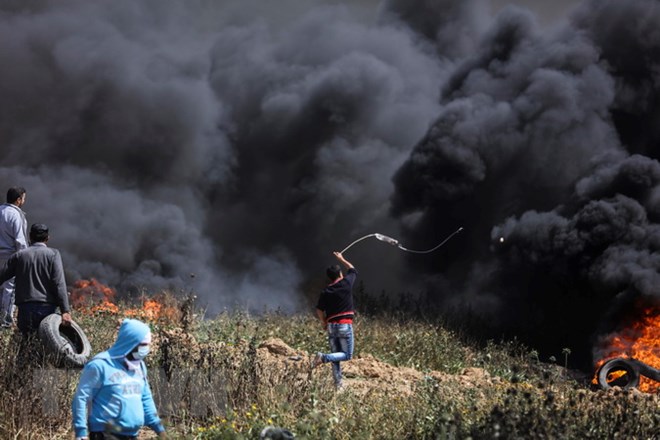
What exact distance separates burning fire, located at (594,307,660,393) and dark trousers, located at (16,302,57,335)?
10685 millimetres

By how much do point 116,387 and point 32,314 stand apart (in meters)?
3.76

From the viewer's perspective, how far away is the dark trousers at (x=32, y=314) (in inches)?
335

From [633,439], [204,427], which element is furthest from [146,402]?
[633,439]

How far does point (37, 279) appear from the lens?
8406 mm

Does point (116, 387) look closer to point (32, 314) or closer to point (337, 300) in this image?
point (32, 314)

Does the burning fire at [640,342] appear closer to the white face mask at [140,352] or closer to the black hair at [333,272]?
the black hair at [333,272]

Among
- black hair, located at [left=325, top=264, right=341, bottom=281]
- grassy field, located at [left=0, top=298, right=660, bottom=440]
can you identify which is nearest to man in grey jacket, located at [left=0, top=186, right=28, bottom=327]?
grassy field, located at [left=0, top=298, right=660, bottom=440]

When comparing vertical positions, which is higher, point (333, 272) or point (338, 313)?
point (333, 272)

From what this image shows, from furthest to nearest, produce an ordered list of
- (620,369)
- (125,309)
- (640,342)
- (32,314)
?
(640,342), (125,309), (620,369), (32,314)

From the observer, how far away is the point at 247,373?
799 cm

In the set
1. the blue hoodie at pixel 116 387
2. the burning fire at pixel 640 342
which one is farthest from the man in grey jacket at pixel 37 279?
the burning fire at pixel 640 342

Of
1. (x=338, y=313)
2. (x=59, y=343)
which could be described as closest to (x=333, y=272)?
(x=338, y=313)

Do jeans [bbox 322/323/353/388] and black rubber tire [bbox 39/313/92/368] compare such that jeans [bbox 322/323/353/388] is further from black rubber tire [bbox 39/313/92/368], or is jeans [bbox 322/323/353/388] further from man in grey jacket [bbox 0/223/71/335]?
man in grey jacket [bbox 0/223/71/335]

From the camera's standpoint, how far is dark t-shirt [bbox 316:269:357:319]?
396 inches
